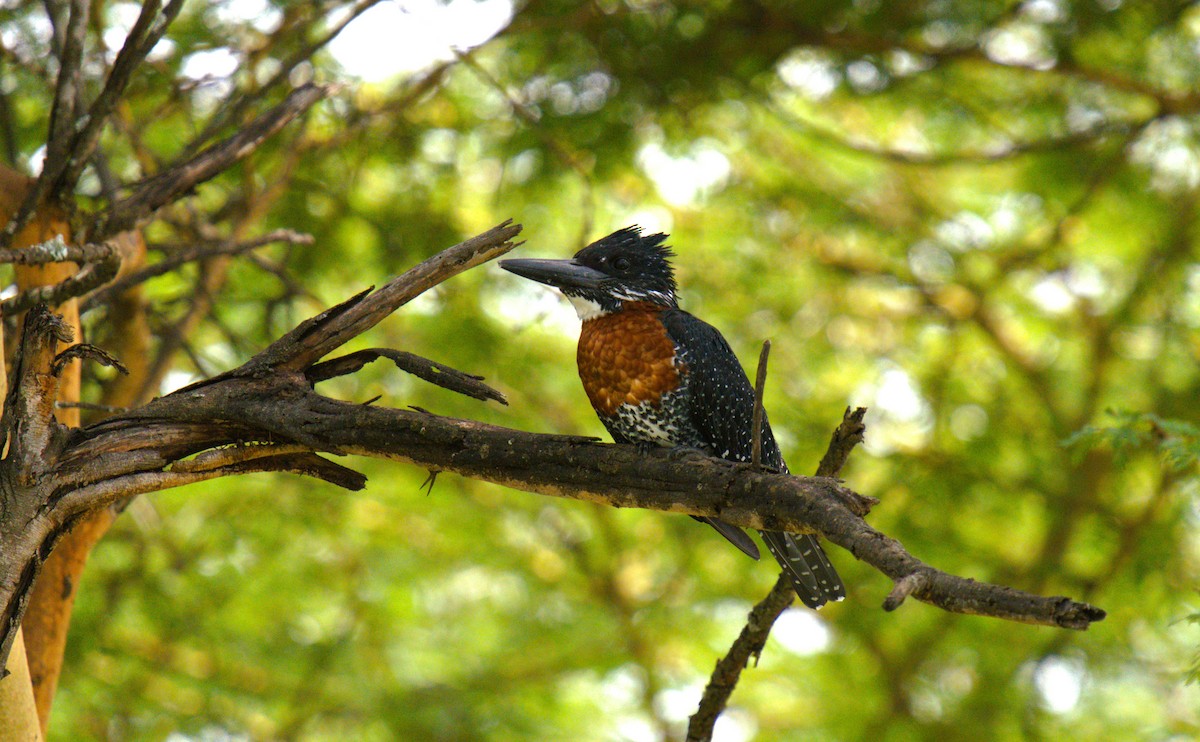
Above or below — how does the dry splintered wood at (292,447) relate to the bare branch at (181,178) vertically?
below

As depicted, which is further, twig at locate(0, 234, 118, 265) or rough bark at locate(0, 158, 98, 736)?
rough bark at locate(0, 158, 98, 736)

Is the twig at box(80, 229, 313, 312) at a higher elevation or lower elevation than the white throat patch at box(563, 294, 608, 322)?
higher

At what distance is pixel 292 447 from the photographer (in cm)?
288

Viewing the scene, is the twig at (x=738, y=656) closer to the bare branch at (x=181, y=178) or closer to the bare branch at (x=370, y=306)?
the bare branch at (x=370, y=306)

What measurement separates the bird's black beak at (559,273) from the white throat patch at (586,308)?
9cm

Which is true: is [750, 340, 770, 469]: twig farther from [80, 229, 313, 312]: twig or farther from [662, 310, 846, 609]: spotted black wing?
[80, 229, 313, 312]: twig

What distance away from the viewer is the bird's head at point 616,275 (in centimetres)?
403

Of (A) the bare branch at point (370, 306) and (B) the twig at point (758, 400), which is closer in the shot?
(B) the twig at point (758, 400)

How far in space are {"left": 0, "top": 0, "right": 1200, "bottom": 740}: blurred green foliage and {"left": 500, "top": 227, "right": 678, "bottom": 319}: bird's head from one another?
1846 mm

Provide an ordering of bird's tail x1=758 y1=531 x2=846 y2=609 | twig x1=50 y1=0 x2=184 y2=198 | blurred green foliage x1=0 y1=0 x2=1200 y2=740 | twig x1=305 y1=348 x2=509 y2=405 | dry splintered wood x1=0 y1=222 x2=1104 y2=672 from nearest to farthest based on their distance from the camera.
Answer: dry splintered wood x1=0 y1=222 x2=1104 y2=672
twig x1=305 y1=348 x2=509 y2=405
twig x1=50 y1=0 x2=184 y2=198
bird's tail x1=758 y1=531 x2=846 y2=609
blurred green foliage x1=0 y1=0 x2=1200 y2=740

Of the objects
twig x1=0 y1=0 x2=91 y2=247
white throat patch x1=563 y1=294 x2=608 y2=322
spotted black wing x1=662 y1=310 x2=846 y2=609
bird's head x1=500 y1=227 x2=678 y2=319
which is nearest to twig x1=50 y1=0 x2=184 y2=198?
twig x1=0 y1=0 x2=91 y2=247

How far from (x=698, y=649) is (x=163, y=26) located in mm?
5259

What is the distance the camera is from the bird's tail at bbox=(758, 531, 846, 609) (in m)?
3.36

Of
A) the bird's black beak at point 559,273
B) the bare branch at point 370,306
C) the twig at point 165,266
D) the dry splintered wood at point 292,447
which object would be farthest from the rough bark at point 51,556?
the bird's black beak at point 559,273
